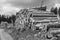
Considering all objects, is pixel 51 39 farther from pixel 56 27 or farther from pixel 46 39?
pixel 56 27

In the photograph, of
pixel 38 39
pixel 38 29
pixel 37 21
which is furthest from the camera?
pixel 37 21

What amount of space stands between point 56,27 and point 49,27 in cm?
88

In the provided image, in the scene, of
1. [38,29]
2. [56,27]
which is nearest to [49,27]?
[56,27]

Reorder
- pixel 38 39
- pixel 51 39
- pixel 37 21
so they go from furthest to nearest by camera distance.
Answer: pixel 37 21 < pixel 38 39 < pixel 51 39

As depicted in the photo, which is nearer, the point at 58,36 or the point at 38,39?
the point at 58,36

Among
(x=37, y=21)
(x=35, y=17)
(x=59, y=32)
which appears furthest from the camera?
(x=35, y=17)

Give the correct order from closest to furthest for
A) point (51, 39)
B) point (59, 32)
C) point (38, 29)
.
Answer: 1. point (51, 39)
2. point (59, 32)
3. point (38, 29)

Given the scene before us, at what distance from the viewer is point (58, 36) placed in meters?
9.18

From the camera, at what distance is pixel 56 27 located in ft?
34.9

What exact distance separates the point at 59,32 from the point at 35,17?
7330 millimetres

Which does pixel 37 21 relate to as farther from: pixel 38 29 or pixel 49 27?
pixel 49 27

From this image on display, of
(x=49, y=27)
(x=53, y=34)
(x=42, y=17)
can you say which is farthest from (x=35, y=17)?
(x=53, y=34)

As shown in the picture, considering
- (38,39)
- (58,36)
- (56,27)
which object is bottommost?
(38,39)

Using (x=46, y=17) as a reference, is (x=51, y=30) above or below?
below
